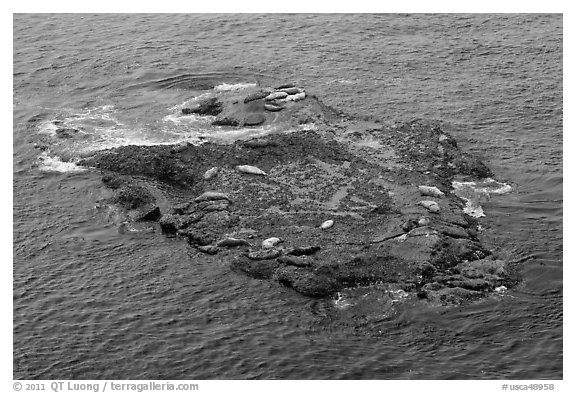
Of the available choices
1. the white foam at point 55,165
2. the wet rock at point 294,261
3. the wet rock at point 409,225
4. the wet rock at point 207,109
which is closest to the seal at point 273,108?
the wet rock at point 207,109

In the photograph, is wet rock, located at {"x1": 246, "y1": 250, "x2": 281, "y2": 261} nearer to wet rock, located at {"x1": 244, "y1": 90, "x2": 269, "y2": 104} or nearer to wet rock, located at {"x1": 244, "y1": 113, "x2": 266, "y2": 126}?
wet rock, located at {"x1": 244, "y1": 113, "x2": 266, "y2": 126}

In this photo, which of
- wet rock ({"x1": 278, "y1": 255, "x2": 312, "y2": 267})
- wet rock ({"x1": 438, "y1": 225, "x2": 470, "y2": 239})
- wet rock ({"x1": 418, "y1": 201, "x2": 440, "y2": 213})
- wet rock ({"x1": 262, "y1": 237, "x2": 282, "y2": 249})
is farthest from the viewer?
wet rock ({"x1": 418, "y1": 201, "x2": 440, "y2": 213})

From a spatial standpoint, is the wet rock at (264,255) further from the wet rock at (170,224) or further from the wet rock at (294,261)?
the wet rock at (170,224)

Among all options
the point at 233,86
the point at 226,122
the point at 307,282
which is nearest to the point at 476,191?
the point at 307,282

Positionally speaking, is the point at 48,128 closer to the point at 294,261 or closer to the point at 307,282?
the point at 294,261

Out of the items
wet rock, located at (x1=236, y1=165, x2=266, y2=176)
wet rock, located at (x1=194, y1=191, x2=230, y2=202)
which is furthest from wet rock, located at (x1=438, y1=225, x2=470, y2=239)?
wet rock, located at (x1=194, y1=191, x2=230, y2=202)

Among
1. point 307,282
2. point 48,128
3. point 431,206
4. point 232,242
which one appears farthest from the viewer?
point 48,128

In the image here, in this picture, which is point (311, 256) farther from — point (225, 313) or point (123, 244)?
point (123, 244)
